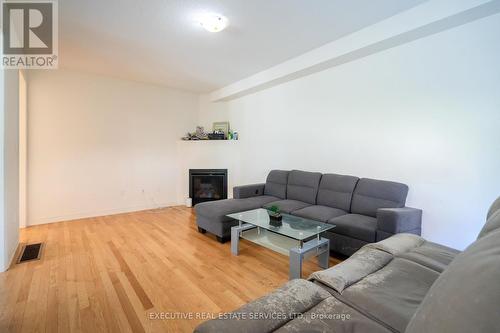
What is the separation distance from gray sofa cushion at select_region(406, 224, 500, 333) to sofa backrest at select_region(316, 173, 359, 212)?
2379mm

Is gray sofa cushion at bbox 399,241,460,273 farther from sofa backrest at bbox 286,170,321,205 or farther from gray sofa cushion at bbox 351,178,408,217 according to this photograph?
sofa backrest at bbox 286,170,321,205

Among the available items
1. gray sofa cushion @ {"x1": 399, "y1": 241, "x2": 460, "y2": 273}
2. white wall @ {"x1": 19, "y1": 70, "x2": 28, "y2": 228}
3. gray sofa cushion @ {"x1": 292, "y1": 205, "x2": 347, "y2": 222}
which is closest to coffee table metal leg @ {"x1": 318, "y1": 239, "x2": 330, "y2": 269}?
gray sofa cushion @ {"x1": 292, "y1": 205, "x2": 347, "y2": 222}

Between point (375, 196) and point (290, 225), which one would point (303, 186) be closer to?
point (375, 196)

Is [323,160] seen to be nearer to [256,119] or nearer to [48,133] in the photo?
[256,119]

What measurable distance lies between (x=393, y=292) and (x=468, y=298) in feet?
2.42

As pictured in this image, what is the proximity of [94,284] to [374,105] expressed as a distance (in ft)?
12.3

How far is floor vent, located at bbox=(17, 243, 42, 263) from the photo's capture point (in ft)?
8.70

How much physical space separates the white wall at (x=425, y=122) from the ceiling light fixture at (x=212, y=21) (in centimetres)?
181

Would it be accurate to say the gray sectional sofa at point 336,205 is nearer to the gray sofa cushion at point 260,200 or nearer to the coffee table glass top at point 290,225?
the gray sofa cushion at point 260,200

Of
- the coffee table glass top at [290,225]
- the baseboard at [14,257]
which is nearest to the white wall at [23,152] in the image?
the baseboard at [14,257]

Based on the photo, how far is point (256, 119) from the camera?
491 cm

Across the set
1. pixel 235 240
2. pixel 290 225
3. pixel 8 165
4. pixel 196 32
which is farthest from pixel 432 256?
pixel 8 165

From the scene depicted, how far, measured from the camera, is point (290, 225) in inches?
102

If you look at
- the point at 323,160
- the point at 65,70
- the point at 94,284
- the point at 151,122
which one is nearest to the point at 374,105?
the point at 323,160
